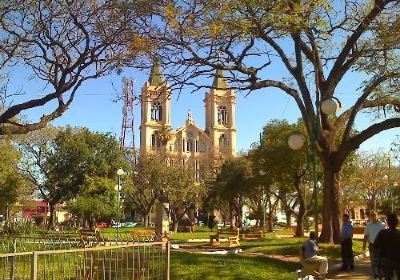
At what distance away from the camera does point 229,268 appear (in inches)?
571

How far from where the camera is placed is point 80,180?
4925 cm

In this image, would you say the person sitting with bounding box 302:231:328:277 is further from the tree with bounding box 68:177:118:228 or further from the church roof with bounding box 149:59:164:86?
the tree with bounding box 68:177:118:228

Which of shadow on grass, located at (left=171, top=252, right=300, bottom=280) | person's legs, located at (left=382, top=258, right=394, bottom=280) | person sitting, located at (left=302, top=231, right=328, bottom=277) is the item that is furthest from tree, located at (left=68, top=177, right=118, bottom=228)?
person's legs, located at (left=382, top=258, right=394, bottom=280)

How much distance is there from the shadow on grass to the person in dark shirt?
3.90 metres

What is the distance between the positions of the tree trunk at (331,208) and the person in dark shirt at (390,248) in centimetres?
1128

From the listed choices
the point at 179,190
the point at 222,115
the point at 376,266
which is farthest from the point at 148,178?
the point at 222,115

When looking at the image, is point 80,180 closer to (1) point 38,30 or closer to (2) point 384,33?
(1) point 38,30

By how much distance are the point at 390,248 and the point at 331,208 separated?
1174 centimetres

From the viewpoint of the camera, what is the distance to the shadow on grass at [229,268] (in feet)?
43.9

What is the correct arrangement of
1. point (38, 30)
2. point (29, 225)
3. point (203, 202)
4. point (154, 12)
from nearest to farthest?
1. point (154, 12)
2. point (38, 30)
3. point (29, 225)
4. point (203, 202)

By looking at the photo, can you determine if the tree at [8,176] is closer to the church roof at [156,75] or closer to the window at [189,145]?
the church roof at [156,75]

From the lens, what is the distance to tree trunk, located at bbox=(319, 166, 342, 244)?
68.7 feet

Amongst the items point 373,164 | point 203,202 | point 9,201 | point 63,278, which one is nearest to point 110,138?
point 9,201

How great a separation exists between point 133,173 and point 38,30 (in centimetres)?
4927
